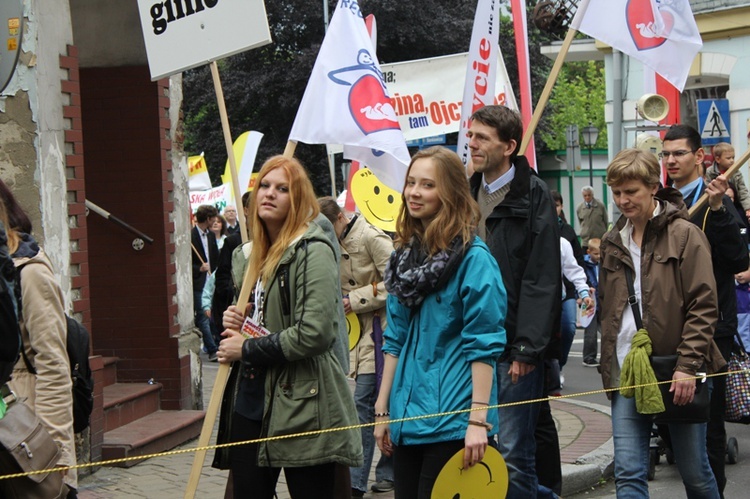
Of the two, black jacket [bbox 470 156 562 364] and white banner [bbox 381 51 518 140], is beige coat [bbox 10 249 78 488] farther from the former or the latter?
white banner [bbox 381 51 518 140]

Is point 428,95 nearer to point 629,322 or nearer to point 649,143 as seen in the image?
point 649,143

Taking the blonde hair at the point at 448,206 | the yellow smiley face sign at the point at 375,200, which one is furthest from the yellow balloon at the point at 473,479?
the yellow smiley face sign at the point at 375,200

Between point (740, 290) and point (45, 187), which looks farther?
point (740, 290)

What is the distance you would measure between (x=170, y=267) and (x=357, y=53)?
2894 millimetres

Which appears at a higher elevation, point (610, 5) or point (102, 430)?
point (610, 5)

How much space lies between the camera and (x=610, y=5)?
22.1 feet

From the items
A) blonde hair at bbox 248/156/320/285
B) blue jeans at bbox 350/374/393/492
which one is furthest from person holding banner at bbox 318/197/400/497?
blonde hair at bbox 248/156/320/285

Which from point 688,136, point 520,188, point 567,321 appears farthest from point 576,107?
point 520,188

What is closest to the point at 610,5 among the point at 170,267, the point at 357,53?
the point at 357,53

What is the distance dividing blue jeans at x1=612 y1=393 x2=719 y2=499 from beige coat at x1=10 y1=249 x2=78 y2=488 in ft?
7.68

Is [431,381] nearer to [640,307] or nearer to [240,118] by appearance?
[640,307]

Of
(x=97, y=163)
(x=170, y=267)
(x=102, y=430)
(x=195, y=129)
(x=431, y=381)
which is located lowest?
(x=102, y=430)

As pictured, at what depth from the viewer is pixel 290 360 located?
436 cm

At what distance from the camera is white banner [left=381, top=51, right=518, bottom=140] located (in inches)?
490
